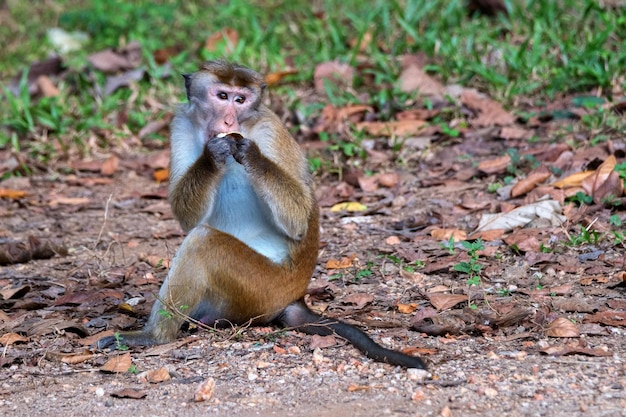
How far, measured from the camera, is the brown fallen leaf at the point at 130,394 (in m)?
4.17

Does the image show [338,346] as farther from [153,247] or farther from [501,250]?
[153,247]

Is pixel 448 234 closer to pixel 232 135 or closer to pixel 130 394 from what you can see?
pixel 232 135

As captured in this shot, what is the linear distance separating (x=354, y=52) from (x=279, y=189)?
4652 mm

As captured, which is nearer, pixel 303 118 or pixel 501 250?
pixel 501 250

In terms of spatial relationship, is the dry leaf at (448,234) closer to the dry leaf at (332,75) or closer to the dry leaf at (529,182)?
the dry leaf at (529,182)

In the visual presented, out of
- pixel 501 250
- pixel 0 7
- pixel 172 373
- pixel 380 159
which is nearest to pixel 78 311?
pixel 172 373

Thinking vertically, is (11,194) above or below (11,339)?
below

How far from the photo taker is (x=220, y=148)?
4.88 metres

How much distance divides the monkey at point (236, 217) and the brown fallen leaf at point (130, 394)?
2.04ft

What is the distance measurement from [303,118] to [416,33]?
1.63m

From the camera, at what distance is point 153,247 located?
695cm

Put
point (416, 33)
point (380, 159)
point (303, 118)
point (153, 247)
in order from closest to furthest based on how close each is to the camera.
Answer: point (153, 247), point (380, 159), point (303, 118), point (416, 33)

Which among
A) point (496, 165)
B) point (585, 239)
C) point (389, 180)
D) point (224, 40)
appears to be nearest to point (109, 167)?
point (224, 40)

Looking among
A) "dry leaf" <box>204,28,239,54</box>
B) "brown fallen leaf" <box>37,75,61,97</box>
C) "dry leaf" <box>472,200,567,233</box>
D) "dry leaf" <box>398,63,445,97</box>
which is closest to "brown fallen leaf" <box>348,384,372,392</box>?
"dry leaf" <box>472,200,567,233</box>
